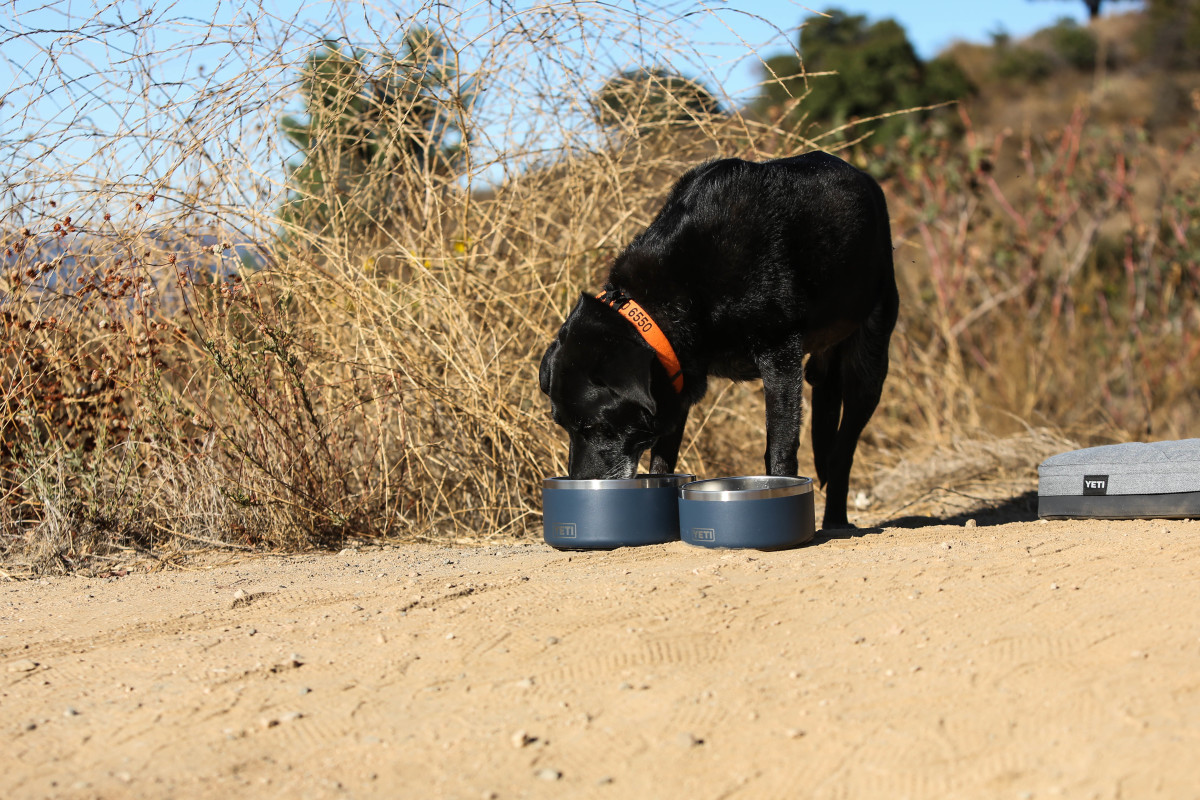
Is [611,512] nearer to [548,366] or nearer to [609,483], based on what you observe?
[609,483]

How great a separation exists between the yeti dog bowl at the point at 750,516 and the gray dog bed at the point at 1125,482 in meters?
1.02

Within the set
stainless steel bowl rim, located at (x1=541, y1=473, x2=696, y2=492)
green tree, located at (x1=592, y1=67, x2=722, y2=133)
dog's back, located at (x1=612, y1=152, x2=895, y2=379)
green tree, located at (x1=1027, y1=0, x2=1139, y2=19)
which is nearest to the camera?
stainless steel bowl rim, located at (x1=541, y1=473, x2=696, y2=492)

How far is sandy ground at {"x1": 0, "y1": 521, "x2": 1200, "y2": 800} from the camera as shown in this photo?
5.23 ft

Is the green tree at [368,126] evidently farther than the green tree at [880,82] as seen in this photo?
No

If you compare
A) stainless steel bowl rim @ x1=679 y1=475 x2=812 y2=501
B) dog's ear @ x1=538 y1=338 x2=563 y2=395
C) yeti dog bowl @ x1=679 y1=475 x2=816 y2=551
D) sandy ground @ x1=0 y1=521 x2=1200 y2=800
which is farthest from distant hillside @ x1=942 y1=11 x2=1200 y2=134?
sandy ground @ x1=0 y1=521 x2=1200 y2=800

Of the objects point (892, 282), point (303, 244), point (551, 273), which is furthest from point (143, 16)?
point (892, 282)

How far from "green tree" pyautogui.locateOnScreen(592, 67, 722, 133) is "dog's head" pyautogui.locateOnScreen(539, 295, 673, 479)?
5.19 ft

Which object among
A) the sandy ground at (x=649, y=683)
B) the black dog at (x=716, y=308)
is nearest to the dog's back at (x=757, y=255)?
the black dog at (x=716, y=308)

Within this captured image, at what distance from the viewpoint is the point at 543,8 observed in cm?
410

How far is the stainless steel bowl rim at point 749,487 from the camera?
2.90 m

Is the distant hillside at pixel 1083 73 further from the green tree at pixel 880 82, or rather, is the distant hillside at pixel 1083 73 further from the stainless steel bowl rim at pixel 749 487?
the stainless steel bowl rim at pixel 749 487

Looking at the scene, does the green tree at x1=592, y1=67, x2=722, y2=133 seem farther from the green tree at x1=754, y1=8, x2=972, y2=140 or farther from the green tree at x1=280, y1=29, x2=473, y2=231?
the green tree at x1=754, y1=8, x2=972, y2=140

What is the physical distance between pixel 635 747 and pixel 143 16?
3.41 meters

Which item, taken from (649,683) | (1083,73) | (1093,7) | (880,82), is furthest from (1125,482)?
(1093,7)
